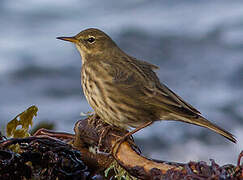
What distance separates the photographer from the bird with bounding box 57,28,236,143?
5578 mm

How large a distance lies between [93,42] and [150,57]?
7498 millimetres

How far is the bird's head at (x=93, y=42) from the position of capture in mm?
6727

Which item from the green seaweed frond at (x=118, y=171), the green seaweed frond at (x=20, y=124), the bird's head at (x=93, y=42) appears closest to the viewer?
the green seaweed frond at (x=118, y=171)

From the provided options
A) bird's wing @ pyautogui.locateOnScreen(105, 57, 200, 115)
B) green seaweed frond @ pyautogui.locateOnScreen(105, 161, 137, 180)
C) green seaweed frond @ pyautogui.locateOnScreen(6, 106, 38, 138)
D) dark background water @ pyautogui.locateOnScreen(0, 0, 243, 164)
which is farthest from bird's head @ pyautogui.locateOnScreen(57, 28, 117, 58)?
dark background water @ pyautogui.locateOnScreen(0, 0, 243, 164)

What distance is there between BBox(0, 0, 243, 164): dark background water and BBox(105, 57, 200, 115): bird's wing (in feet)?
16.1

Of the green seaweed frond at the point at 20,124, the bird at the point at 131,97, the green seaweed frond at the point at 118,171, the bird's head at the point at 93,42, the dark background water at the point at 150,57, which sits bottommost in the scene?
the green seaweed frond at the point at 118,171

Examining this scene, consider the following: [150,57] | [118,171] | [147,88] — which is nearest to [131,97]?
[147,88]

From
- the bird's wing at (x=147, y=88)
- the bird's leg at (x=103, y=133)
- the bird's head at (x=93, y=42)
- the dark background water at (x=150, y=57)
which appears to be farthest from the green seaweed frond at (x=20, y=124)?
the dark background water at (x=150, y=57)

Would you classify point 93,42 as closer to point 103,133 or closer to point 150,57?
point 103,133

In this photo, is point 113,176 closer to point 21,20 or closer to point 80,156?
point 80,156

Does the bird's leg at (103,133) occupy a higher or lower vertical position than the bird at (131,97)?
lower

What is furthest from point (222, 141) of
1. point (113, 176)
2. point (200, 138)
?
point (113, 176)

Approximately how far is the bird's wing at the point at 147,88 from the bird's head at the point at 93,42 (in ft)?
2.21

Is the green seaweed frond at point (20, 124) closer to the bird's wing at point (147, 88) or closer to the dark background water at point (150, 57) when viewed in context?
the bird's wing at point (147, 88)
